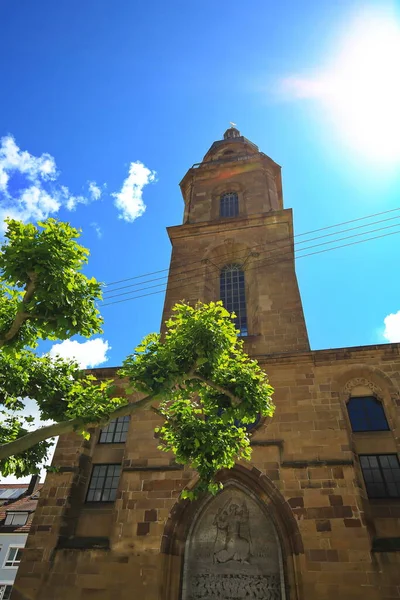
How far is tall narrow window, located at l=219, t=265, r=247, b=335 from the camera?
16.0 meters

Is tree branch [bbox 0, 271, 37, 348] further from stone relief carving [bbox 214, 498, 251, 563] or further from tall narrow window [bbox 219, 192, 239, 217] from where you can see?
tall narrow window [bbox 219, 192, 239, 217]

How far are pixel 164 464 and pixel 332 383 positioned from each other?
592 cm

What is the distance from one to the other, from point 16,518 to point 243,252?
25889mm

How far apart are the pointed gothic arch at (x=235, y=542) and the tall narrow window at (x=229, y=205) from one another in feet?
44.4

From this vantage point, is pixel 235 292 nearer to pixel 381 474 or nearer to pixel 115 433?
pixel 115 433

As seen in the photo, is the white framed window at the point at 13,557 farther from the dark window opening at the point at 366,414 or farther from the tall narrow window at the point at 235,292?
the dark window opening at the point at 366,414

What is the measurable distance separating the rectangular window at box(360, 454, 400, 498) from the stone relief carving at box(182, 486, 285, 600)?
10.2ft

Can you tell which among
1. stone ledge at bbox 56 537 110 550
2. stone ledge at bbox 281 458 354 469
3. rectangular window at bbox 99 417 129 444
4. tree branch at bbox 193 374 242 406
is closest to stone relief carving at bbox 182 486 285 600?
stone ledge at bbox 281 458 354 469

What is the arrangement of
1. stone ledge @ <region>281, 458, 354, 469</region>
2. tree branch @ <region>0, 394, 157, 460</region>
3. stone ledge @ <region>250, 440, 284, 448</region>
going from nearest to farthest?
tree branch @ <region>0, 394, 157, 460</region> < stone ledge @ <region>281, 458, 354, 469</region> < stone ledge @ <region>250, 440, 284, 448</region>

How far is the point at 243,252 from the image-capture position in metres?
18.0

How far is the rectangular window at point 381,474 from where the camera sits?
1057 cm

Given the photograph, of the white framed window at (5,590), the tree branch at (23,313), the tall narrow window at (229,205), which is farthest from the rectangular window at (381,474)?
the white framed window at (5,590)

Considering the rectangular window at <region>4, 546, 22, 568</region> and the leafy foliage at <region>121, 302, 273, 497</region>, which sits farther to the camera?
the rectangular window at <region>4, 546, 22, 568</region>

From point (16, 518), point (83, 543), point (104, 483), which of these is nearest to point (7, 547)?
point (16, 518)
